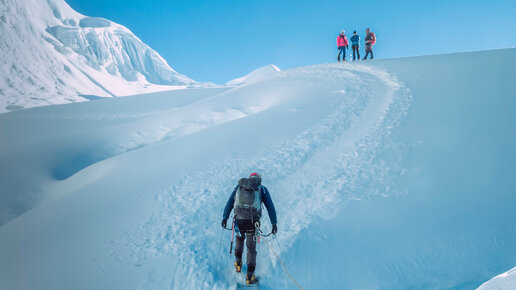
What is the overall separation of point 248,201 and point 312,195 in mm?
2032

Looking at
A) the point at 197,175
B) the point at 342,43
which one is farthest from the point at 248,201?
the point at 342,43

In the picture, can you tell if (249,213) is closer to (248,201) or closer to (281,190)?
(248,201)

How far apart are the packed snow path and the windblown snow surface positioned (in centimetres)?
4

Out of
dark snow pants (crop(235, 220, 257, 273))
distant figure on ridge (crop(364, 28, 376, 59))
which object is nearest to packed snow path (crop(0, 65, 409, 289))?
dark snow pants (crop(235, 220, 257, 273))

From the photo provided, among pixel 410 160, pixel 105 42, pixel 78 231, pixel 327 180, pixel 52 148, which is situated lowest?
pixel 78 231

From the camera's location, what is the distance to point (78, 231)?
4.57 m

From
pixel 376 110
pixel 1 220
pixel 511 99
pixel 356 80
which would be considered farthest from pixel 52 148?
pixel 511 99

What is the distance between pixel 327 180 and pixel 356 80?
279 inches

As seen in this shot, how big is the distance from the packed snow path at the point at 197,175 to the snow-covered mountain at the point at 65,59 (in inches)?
2346

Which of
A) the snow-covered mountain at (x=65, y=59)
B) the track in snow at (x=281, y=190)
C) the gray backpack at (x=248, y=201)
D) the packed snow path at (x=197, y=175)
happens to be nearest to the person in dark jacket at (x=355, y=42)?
the packed snow path at (x=197, y=175)

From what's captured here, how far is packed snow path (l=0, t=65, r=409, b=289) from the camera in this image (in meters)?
3.96

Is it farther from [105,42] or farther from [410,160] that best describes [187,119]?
[105,42]

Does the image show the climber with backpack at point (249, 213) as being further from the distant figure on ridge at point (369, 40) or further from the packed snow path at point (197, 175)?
the distant figure on ridge at point (369, 40)

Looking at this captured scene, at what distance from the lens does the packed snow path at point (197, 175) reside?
13.0 ft
